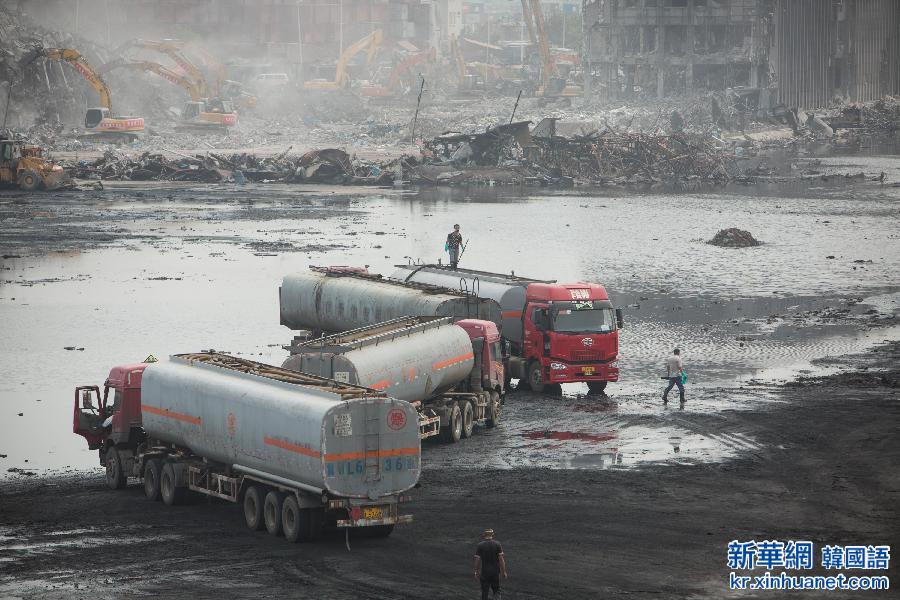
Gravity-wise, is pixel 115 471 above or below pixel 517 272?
below

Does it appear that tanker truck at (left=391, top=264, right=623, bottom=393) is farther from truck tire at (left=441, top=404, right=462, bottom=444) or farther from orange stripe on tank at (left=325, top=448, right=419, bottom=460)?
orange stripe on tank at (left=325, top=448, right=419, bottom=460)

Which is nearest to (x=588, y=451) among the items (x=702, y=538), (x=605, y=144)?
(x=702, y=538)

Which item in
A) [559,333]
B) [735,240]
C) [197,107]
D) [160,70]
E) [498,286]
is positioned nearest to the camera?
[559,333]

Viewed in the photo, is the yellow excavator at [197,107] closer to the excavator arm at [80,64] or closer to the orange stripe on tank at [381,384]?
the excavator arm at [80,64]

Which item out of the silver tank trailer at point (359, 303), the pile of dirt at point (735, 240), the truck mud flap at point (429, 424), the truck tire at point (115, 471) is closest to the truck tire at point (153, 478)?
the truck tire at point (115, 471)

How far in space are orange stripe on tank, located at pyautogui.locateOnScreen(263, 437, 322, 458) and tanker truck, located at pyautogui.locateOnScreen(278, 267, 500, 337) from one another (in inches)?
457

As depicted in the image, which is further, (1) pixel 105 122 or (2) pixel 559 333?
(1) pixel 105 122

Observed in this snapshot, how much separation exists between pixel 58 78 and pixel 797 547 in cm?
11625

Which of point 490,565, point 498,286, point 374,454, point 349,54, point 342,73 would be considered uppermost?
point 349,54

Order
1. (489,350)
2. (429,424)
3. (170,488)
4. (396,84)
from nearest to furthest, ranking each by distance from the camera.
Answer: (170,488) → (429,424) → (489,350) → (396,84)

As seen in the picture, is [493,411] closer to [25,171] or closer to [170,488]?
[170,488]

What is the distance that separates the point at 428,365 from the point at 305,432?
345 inches

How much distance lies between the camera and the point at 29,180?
88062mm

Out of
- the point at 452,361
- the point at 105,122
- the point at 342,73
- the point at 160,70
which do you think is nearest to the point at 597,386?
the point at 452,361
